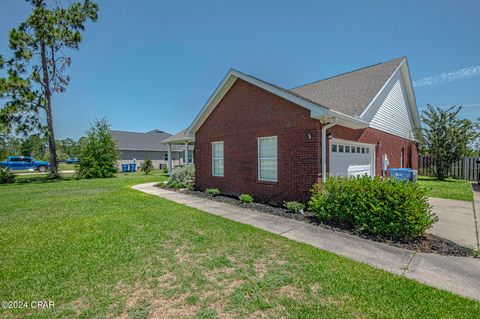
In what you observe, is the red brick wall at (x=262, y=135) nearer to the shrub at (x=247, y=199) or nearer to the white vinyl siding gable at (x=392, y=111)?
the shrub at (x=247, y=199)

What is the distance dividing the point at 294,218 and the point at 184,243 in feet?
11.1

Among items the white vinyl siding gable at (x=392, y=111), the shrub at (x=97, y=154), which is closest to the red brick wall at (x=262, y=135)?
the white vinyl siding gable at (x=392, y=111)

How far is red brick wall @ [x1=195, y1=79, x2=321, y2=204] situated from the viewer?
7176 mm

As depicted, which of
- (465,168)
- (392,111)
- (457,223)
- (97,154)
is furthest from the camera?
(97,154)

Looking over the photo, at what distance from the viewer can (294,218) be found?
21.2 feet

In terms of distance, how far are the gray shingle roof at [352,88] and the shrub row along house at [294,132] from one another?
41 mm

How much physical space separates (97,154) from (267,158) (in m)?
19.5

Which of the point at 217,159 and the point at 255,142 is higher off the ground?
the point at 255,142

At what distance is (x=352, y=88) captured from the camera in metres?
11.2

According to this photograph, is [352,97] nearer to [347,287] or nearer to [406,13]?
A: [406,13]

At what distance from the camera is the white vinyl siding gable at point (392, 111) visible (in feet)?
35.2

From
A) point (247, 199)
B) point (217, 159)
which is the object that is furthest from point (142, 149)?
point (247, 199)

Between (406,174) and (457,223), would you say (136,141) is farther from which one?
(457,223)

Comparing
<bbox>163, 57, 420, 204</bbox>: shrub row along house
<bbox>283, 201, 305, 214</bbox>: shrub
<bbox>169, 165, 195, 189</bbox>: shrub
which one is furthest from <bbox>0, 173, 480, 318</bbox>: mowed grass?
<bbox>169, 165, 195, 189</bbox>: shrub
